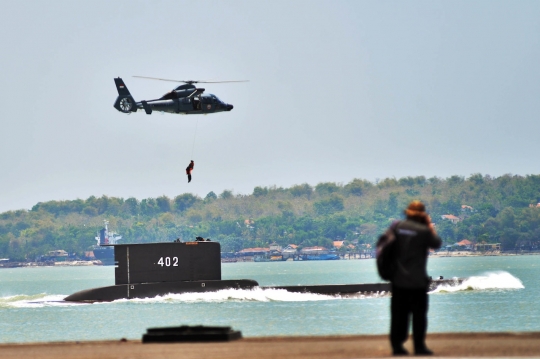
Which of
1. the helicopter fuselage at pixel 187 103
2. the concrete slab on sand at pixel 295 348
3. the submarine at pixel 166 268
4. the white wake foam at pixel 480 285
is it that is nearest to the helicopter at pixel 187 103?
the helicopter fuselage at pixel 187 103

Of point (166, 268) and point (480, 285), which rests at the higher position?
point (166, 268)

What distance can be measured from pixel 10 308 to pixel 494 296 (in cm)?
2250

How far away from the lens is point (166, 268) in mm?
40625

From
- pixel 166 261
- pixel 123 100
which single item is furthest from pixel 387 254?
pixel 123 100

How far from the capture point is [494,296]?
51750mm

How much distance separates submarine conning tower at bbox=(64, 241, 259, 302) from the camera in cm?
4038

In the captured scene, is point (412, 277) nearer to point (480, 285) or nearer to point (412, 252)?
point (412, 252)

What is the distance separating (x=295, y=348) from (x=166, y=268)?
2667cm

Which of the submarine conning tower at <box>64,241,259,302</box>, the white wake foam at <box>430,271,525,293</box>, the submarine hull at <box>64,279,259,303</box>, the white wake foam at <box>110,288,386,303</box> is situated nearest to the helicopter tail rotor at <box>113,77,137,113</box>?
the white wake foam at <box>110,288,386,303</box>

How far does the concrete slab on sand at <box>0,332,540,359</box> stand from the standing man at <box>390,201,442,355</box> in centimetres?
30

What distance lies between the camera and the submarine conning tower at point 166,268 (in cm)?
4038

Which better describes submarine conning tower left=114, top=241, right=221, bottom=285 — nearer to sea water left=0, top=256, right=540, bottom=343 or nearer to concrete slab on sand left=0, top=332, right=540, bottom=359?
sea water left=0, top=256, right=540, bottom=343

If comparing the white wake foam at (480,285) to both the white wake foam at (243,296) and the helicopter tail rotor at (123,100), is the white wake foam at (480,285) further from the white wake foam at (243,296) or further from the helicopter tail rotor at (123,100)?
the helicopter tail rotor at (123,100)

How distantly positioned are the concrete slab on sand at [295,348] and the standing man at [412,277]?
302 millimetres
